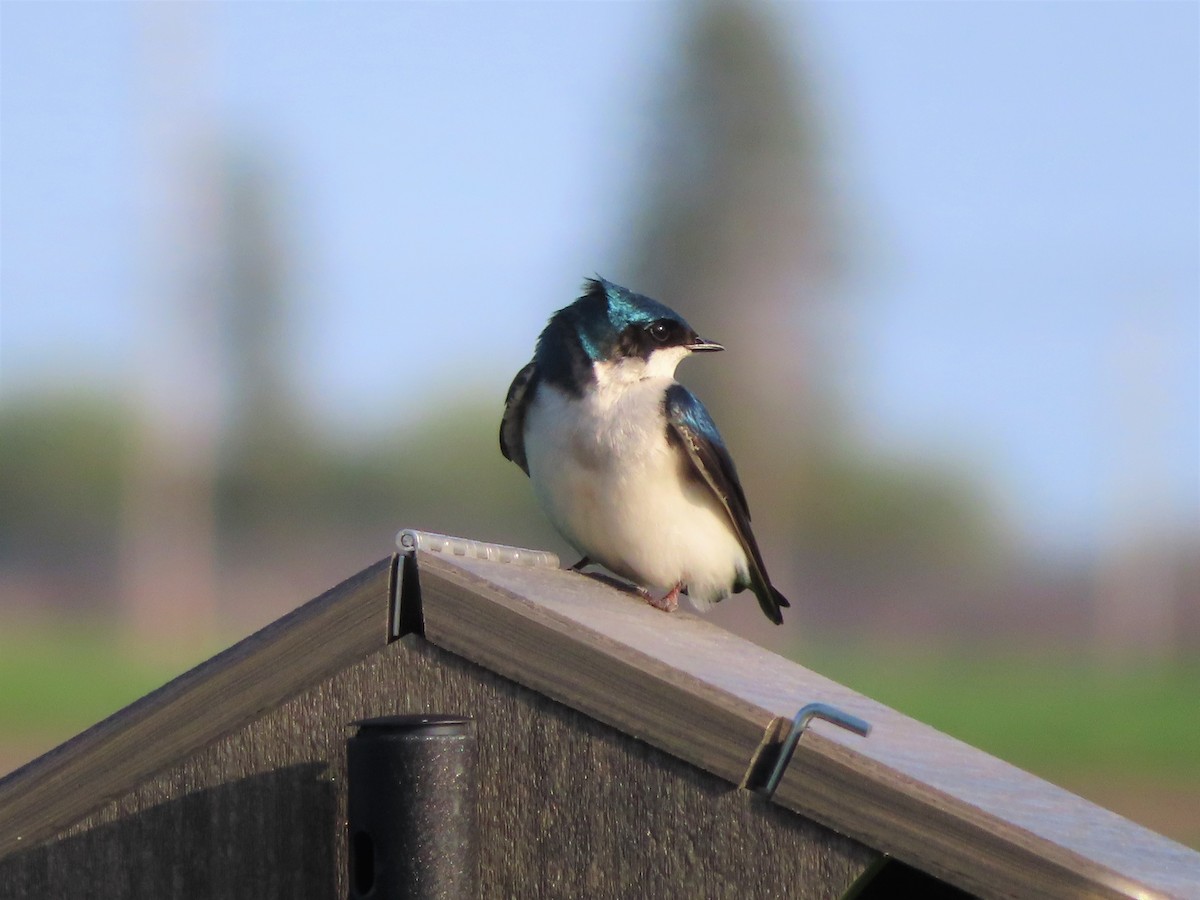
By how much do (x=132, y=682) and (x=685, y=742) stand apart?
27313mm

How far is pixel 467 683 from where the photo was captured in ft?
7.23

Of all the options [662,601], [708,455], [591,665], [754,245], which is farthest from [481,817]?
[754,245]

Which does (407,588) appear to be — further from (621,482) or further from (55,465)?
(55,465)

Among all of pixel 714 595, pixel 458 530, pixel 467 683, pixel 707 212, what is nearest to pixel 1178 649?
pixel 707 212

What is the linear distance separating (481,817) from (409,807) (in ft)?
0.39

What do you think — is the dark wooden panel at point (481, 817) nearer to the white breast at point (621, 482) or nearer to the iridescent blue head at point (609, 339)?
the white breast at point (621, 482)

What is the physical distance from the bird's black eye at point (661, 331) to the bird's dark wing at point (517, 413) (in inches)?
10.6

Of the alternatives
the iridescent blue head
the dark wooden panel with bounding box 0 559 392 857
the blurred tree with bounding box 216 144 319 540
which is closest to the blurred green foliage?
the blurred tree with bounding box 216 144 319 540

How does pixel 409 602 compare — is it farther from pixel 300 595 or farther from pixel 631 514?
pixel 300 595

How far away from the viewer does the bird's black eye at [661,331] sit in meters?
3.96

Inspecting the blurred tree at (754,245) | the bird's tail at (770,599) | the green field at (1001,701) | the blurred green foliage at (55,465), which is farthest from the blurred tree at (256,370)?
the bird's tail at (770,599)

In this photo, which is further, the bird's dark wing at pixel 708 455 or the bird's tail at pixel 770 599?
the bird's tail at pixel 770 599

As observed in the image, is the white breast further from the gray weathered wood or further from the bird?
the gray weathered wood

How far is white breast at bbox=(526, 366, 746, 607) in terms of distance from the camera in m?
3.76
